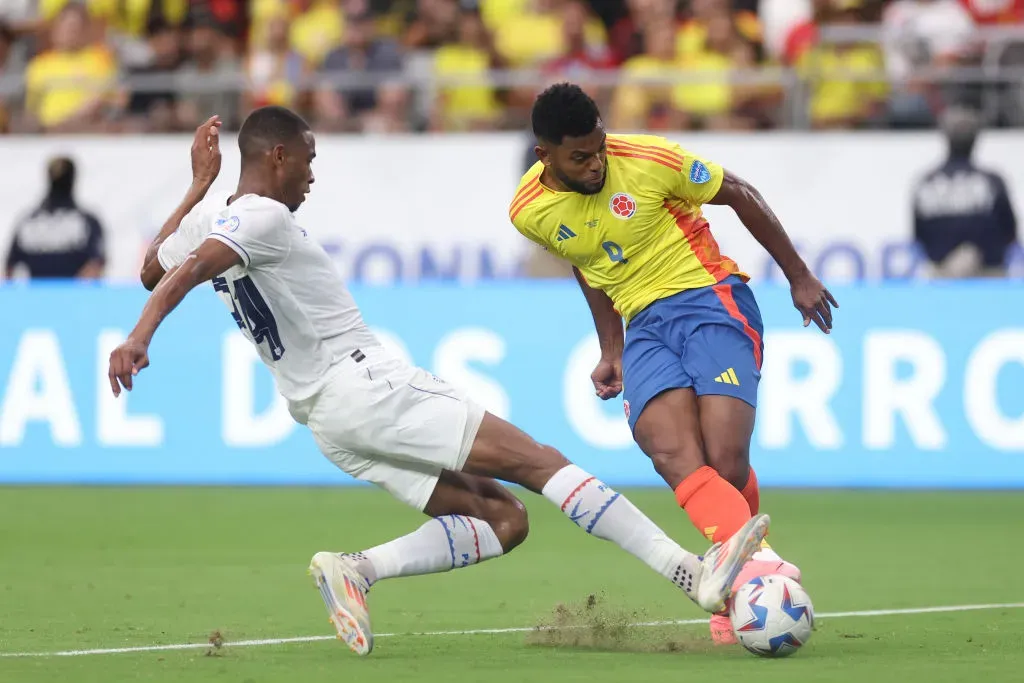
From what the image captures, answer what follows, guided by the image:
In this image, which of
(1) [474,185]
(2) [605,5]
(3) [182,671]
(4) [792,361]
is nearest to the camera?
(3) [182,671]

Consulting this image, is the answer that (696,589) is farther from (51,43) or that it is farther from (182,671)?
(51,43)

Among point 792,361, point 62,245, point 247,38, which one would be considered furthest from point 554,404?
point 247,38

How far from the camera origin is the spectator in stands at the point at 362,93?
52.5 feet

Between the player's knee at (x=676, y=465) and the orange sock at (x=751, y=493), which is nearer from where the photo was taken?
the player's knee at (x=676, y=465)

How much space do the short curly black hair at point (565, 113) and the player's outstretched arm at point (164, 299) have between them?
4.28 ft

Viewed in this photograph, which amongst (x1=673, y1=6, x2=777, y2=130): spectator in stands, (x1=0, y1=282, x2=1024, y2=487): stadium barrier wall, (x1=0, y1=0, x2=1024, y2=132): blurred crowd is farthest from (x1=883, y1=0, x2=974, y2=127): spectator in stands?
(x1=0, y1=282, x2=1024, y2=487): stadium barrier wall

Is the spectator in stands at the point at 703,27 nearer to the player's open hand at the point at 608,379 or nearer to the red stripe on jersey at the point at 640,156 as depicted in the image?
the player's open hand at the point at 608,379

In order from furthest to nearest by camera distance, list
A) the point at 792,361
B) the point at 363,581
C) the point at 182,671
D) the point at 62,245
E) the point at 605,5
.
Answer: the point at 605,5, the point at 62,245, the point at 792,361, the point at 363,581, the point at 182,671

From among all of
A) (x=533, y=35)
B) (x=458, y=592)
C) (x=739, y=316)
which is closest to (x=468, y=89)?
(x=533, y=35)

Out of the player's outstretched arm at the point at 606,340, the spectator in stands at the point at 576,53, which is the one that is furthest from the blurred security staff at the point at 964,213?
the player's outstretched arm at the point at 606,340

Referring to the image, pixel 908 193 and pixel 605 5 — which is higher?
pixel 605 5

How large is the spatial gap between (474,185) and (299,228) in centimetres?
962

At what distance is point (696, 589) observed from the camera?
6133mm

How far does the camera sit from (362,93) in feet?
52.7
